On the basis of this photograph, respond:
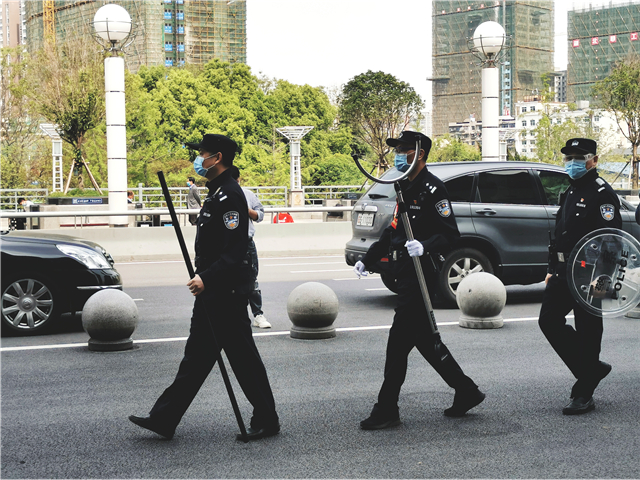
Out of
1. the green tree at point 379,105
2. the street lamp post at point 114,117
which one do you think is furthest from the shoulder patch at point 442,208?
the green tree at point 379,105

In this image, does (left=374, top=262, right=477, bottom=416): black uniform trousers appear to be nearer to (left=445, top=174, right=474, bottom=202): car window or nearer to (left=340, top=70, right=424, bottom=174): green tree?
(left=445, top=174, right=474, bottom=202): car window

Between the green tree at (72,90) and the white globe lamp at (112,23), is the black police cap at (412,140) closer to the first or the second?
the white globe lamp at (112,23)

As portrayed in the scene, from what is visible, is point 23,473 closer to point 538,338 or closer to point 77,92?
point 538,338

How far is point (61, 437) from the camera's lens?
525 cm

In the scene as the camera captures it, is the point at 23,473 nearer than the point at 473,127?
Yes

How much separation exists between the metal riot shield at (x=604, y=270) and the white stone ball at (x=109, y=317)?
4.23 m

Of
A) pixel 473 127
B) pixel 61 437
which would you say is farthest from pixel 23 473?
pixel 473 127

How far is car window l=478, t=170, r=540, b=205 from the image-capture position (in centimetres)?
1074

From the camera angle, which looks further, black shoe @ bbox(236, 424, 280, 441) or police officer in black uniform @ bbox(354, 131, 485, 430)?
police officer in black uniform @ bbox(354, 131, 485, 430)

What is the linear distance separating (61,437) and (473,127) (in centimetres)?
14307

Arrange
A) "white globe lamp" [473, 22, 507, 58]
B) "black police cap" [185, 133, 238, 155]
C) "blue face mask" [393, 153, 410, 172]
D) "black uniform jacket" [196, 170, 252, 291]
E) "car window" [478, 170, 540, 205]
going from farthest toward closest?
"white globe lamp" [473, 22, 507, 58]
"car window" [478, 170, 540, 205]
"blue face mask" [393, 153, 410, 172]
"black police cap" [185, 133, 238, 155]
"black uniform jacket" [196, 170, 252, 291]

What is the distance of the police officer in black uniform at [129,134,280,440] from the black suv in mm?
5389

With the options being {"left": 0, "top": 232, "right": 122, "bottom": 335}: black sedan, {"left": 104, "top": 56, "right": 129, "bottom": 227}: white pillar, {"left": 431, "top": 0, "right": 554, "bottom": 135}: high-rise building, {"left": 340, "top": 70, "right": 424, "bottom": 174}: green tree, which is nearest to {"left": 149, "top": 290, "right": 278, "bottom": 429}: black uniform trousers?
{"left": 0, "top": 232, "right": 122, "bottom": 335}: black sedan

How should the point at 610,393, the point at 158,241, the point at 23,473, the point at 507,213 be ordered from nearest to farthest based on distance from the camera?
the point at 23,473 → the point at 610,393 → the point at 507,213 → the point at 158,241
